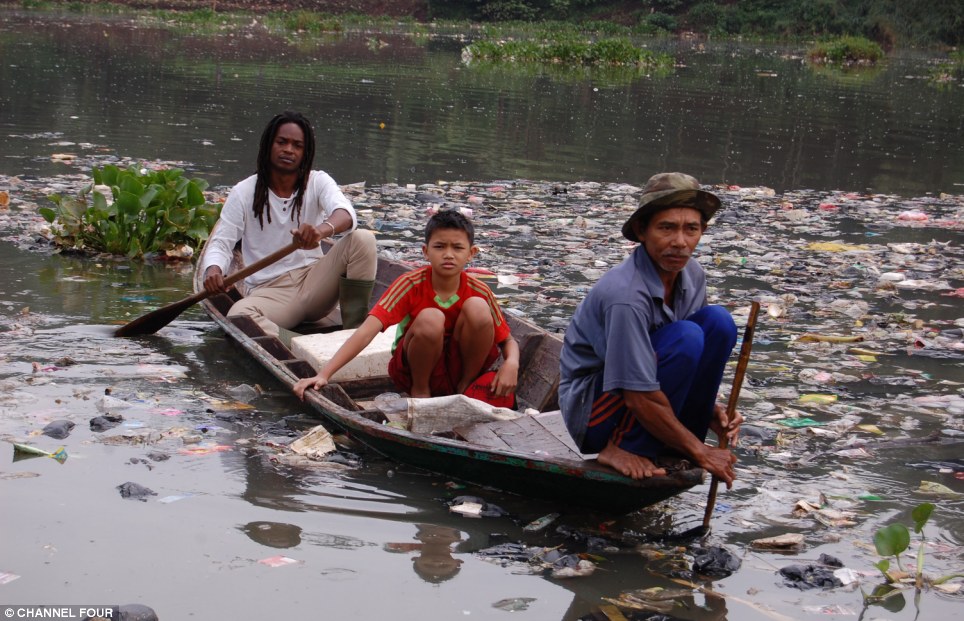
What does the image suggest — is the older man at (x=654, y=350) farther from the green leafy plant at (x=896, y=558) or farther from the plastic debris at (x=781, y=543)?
the green leafy plant at (x=896, y=558)

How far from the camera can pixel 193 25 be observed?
34250mm

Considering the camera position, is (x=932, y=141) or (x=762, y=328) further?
(x=932, y=141)

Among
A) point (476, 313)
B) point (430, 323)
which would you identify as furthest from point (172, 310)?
point (476, 313)

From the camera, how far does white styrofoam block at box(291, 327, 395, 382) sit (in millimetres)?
4824

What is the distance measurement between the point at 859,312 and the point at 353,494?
3.77m

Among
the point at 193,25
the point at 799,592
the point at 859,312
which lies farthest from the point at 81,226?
the point at 193,25

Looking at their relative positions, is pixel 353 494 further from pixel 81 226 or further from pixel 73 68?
pixel 73 68

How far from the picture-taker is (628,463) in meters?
3.36

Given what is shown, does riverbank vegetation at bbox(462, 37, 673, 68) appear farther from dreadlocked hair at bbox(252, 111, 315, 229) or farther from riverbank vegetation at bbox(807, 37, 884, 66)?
dreadlocked hair at bbox(252, 111, 315, 229)

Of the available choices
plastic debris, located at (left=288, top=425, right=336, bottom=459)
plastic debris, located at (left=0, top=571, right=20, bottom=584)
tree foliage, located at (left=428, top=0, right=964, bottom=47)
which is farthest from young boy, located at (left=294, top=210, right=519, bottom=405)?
tree foliage, located at (left=428, top=0, right=964, bottom=47)

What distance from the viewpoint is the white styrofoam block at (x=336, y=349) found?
4.82 m

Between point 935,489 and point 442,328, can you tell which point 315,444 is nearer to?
point 442,328

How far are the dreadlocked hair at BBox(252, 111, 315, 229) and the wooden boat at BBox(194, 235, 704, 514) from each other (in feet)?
2.05

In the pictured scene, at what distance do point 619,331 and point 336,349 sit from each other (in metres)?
2.01
